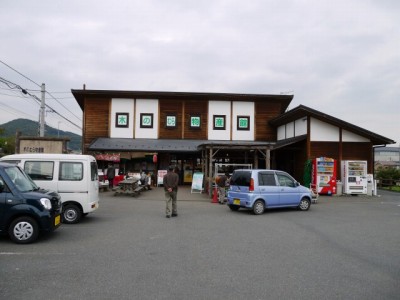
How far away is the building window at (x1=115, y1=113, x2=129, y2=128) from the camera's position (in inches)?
999

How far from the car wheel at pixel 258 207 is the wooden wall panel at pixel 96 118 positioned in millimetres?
16275

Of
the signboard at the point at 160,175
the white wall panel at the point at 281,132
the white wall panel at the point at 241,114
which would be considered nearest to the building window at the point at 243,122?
the white wall panel at the point at 241,114

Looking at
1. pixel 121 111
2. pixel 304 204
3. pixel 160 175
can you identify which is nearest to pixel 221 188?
pixel 304 204

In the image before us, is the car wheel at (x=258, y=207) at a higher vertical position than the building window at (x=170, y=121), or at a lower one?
lower

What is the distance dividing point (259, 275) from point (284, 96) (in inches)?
847

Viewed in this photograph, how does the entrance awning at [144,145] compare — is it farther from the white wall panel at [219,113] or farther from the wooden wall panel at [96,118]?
the white wall panel at [219,113]

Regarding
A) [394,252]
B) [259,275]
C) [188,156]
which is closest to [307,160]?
[188,156]

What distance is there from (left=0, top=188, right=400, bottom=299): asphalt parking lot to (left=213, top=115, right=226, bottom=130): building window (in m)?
15.7

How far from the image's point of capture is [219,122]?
25.7m

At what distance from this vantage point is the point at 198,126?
25.7 meters

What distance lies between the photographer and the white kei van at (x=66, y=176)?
9594 mm

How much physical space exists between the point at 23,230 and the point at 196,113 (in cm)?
1944

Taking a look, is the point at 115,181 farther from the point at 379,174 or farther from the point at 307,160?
the point at 379,174

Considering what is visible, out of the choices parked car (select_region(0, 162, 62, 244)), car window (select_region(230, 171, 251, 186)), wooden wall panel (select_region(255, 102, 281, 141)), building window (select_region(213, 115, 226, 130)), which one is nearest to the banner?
building window (select_region(213, 115, 226, 130))
